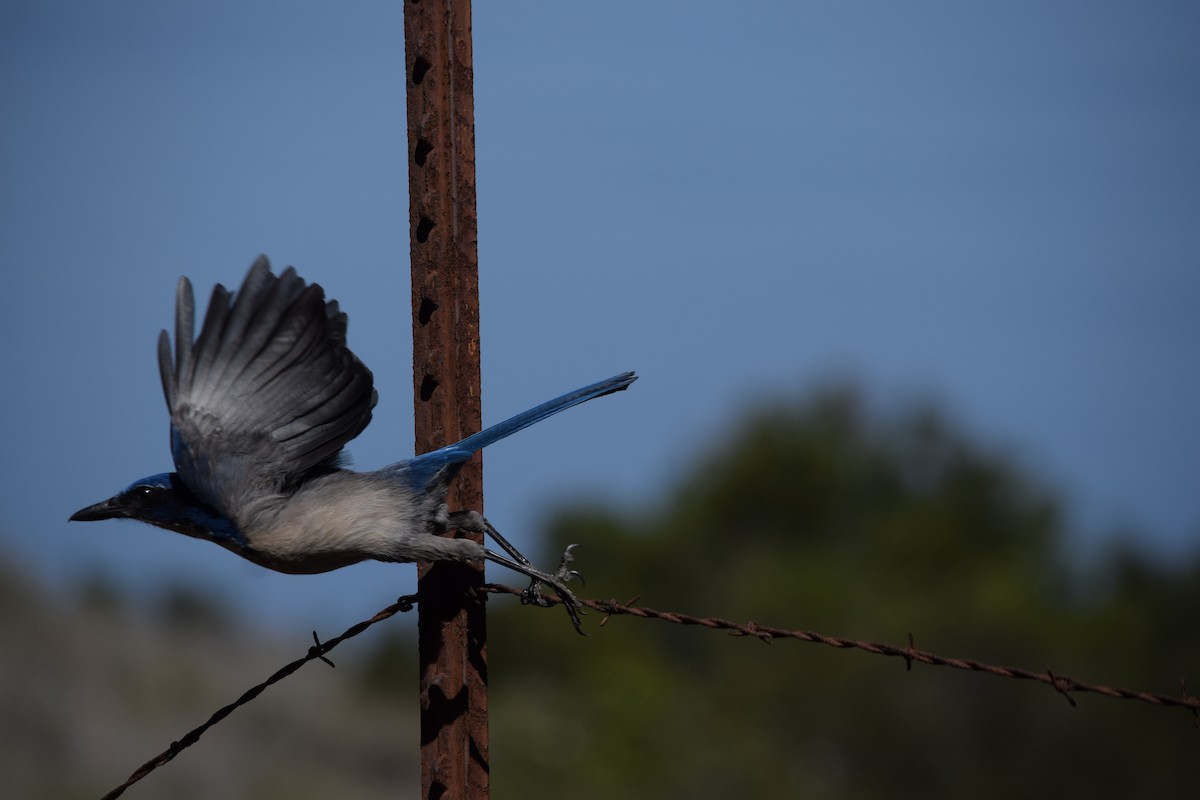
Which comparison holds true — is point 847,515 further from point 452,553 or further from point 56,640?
point 452,553

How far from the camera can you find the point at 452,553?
4.41 m

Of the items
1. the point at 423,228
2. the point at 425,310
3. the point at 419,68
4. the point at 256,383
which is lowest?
the point at 256,383

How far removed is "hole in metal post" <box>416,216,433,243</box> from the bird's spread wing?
18.2 inches

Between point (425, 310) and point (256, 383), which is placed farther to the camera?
point (256, 383)

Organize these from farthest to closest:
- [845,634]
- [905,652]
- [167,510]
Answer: [845,634] → [167,510] → [905,652]

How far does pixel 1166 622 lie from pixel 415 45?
34.6m

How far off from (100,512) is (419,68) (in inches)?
79.1

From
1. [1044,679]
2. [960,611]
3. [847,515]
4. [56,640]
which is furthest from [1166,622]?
[1044,679]

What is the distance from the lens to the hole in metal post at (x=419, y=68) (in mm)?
4457

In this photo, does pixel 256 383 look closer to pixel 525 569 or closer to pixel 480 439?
pixel 480 439

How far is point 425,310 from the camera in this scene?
175 inches

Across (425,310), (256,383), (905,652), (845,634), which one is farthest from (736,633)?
(845,634)

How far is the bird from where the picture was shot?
4617 millimetres

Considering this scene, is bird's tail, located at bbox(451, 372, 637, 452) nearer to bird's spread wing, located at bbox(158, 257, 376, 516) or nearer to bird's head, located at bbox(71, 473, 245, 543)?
bird's spread wing, located at bbox(158, 257, 376, 516)
